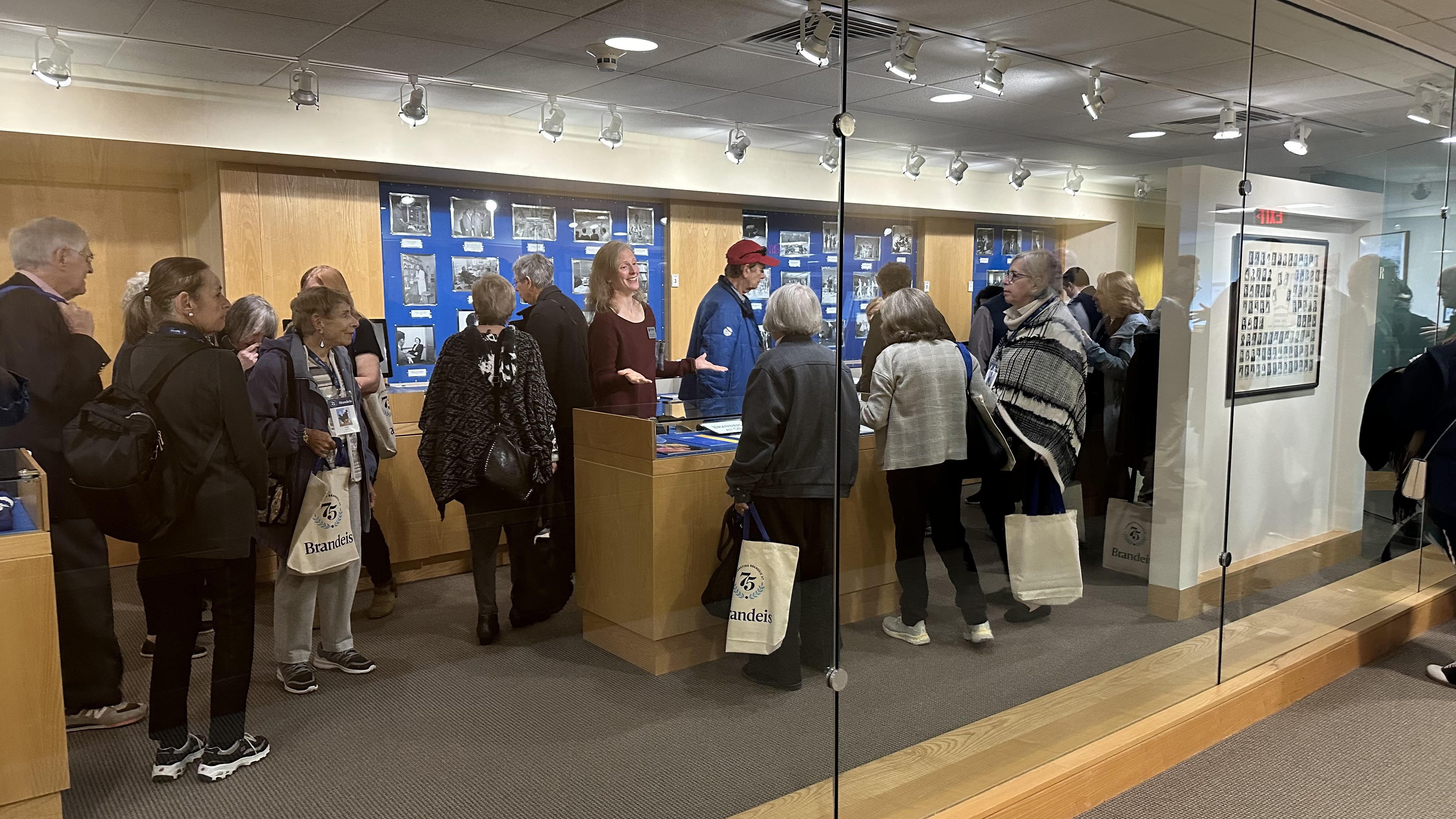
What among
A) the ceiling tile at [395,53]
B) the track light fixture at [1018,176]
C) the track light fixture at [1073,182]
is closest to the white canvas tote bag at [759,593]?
the ceiling tile at [395,53]

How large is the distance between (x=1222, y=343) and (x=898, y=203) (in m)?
1.99

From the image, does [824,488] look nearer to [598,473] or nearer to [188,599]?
[598,473]

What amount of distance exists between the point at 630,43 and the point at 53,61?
1.03 metres

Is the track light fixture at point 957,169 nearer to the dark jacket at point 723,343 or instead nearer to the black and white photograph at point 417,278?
the dark jacket at point 723,343

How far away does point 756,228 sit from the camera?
2.22m

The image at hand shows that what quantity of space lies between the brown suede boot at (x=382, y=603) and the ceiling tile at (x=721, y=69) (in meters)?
1.21

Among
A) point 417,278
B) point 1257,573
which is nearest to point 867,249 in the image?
point 417,278

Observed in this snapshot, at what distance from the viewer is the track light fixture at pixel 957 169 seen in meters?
2.64

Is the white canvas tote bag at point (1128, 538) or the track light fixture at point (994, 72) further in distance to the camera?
the white canvas tote bag at point (1128, 538)

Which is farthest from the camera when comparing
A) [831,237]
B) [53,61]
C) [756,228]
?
[831,237]

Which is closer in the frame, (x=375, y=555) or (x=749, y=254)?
(x=375, y=555)

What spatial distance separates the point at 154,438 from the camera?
1583 millimetres

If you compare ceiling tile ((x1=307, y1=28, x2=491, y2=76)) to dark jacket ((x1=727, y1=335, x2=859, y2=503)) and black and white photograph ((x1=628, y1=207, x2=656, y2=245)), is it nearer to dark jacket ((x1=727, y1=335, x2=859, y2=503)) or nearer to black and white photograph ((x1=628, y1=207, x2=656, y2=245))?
black and white photograph ((x1=628, y1=207, x2=656, y2=245))

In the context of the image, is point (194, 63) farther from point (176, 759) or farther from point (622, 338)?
point (176, 759)
